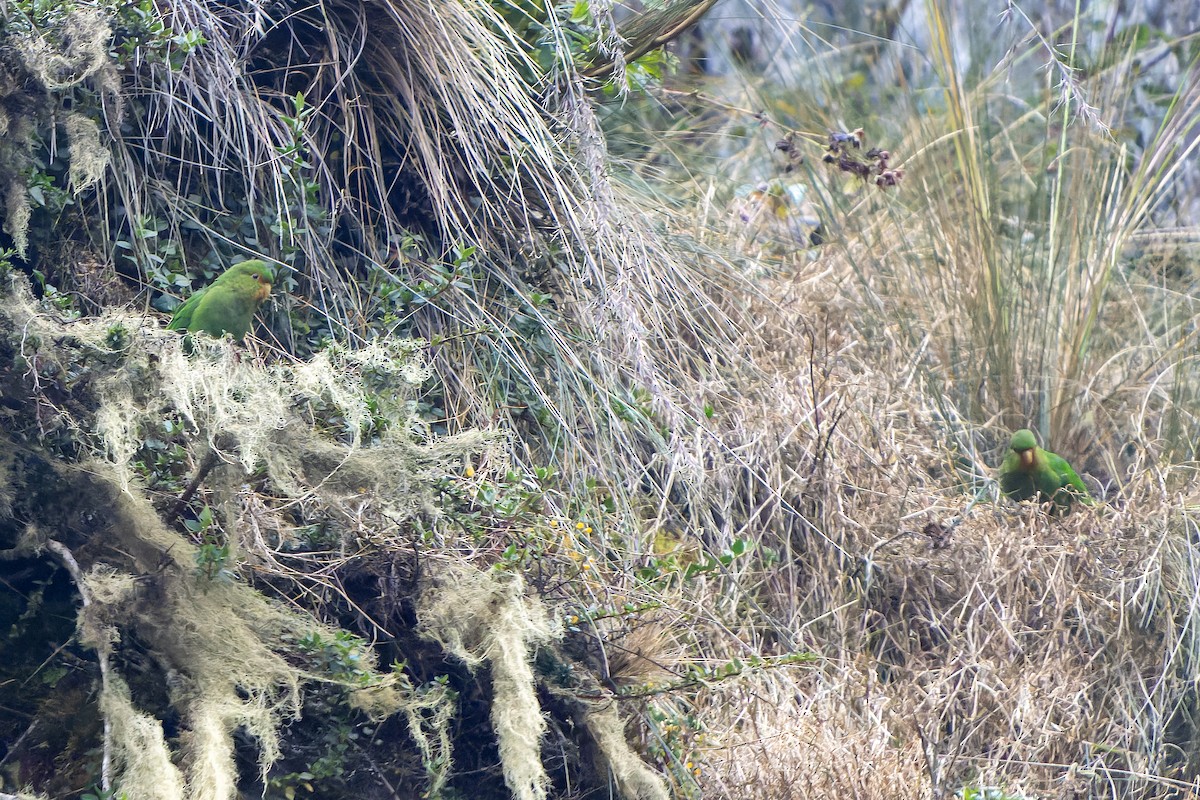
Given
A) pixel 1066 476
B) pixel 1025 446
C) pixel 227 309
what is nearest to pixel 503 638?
pixel 227 309

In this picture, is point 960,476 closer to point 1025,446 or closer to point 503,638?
point 1025,446

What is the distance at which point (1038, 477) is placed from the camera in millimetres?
3416

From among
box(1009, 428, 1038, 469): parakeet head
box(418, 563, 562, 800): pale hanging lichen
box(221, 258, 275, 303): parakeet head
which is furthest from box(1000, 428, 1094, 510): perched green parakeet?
box(221, 258, 275, 303): parakeet head

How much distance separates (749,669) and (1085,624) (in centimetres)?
115

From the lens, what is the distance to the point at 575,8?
10.8 feet

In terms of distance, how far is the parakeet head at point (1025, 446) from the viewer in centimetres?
342

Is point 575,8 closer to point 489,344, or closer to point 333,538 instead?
point 489,344

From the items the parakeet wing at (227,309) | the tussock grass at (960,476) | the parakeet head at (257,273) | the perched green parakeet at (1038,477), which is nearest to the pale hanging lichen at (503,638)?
the tussock grass at (960,476)

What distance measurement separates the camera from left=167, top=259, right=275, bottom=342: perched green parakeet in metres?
2.51

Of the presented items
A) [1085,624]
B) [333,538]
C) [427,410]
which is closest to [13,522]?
[333,538]

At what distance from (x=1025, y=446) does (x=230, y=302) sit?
2.24m

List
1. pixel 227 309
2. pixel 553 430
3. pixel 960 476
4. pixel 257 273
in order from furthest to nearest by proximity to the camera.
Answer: pixel 960 476 → pixel 553 430 → pixel 257 273 → pixel 227 309

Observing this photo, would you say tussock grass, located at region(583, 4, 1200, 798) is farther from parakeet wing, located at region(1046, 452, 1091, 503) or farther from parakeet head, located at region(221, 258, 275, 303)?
parakeet head, located at region(221, 258, 275, 303)

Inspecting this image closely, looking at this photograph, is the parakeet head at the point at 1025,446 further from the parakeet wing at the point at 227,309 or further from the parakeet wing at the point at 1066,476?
the parakeet wing at the point at 227,309
